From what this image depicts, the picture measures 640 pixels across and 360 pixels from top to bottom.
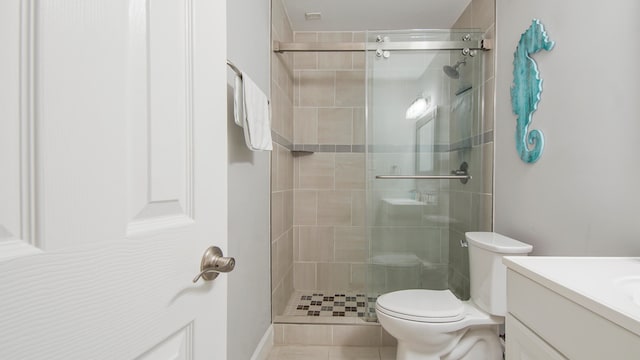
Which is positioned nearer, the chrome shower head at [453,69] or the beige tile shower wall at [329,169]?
the chrome shower head at [453,69]

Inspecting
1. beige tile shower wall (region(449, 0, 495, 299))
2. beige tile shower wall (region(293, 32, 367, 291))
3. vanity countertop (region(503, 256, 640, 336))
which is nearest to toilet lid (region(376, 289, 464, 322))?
beige tile shower wall (region(449, 0, 495, 299))

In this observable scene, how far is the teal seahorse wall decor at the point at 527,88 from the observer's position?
57.3 inches

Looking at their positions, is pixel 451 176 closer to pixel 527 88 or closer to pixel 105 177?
pixel 527 88

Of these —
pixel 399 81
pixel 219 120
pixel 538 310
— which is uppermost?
pixel 399 81

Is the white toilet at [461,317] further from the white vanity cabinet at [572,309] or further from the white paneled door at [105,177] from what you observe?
the white paneled door at [105,177]

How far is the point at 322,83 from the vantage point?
2787 millimetres

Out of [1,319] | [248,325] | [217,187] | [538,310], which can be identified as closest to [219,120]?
[217,187]

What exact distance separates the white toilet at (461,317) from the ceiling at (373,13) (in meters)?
1.79

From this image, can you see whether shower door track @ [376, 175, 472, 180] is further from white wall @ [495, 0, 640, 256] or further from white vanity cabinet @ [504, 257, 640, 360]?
white vanity cabinet @ [504, 257, 640, 360]

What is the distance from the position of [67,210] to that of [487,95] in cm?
219

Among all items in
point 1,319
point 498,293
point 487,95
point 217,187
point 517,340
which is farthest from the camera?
point 487,95

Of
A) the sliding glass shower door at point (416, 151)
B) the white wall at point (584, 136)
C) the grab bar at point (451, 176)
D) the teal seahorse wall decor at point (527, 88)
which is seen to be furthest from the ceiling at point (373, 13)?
the grab bar at point (451, 176)

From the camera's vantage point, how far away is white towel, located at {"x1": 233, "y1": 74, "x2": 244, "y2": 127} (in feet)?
4.11

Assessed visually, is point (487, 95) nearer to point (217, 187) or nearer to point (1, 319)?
point (217, 187)
